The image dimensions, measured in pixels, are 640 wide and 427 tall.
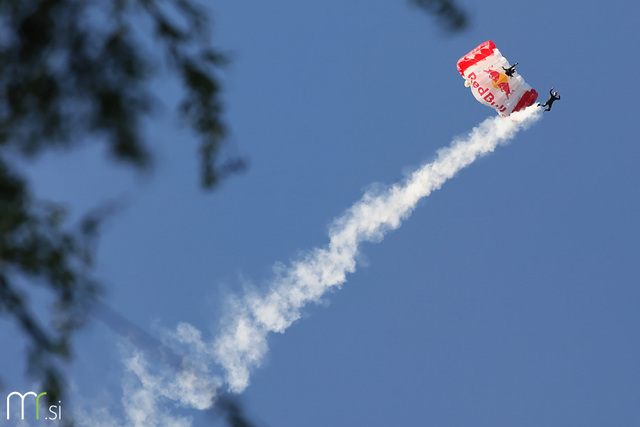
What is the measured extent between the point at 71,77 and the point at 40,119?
60 cm

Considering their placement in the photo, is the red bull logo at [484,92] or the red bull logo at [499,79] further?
the red bull logo at [484,92]

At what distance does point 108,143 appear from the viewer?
841 centimetres

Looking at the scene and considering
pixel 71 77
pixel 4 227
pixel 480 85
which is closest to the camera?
pixel 4 227

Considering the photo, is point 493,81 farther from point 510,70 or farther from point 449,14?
point 449,14

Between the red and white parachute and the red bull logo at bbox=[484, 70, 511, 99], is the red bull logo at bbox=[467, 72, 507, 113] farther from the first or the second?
the red bull logo at bbox=[484, 70, 511, 99]

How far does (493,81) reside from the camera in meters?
30.3

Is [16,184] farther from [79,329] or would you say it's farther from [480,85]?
[480,85]

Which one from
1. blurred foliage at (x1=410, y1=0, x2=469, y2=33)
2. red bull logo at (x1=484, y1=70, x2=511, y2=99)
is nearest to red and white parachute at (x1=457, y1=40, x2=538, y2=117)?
red bull logo at (x1=484, y1=70, x2=511, y2=99)

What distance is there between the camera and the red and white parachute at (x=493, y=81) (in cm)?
3031

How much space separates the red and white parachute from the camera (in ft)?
99.5

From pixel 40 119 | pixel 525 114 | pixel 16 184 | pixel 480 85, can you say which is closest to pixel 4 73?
pixel 40 119

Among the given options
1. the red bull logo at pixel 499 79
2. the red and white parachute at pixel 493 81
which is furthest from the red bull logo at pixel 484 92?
the red bull logo at pixel 499 79

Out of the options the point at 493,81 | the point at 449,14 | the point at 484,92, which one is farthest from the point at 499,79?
the point at 449,14

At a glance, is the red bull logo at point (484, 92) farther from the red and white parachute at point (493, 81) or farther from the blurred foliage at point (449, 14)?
the blurred foliage at point (449, 14)
